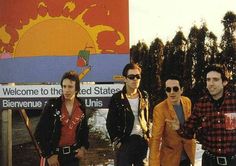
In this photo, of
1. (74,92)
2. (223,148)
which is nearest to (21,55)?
(74,92)

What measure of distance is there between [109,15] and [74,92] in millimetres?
1635

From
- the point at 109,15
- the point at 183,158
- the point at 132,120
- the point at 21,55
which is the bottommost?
the point at 183,158

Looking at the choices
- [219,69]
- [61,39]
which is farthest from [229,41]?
[219,69]

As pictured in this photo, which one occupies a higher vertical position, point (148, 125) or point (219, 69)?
point (219, 69)

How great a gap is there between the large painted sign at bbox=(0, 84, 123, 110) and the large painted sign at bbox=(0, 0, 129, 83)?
115mm

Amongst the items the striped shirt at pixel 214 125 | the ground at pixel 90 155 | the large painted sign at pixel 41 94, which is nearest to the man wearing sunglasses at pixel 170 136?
the striped shirt at pixel 214 125

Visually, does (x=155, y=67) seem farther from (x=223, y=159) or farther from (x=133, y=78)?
A: (x=223, y=159)

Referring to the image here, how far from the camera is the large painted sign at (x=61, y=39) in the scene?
237 inches

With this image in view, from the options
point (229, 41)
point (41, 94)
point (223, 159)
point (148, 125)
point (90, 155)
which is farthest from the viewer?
point (229, 41)

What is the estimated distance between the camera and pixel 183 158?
4.88 meters

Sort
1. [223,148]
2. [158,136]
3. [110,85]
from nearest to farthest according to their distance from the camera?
[223,148]
[158,136]
[110,85]

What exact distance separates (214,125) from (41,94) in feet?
8.79

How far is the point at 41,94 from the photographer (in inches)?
240

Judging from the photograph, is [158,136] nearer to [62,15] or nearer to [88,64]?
[88,64]
